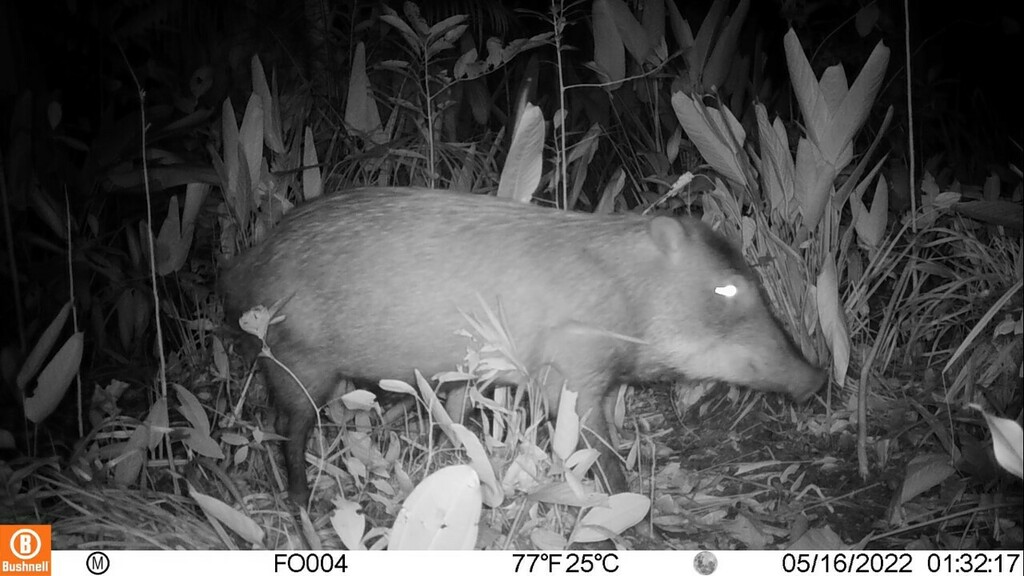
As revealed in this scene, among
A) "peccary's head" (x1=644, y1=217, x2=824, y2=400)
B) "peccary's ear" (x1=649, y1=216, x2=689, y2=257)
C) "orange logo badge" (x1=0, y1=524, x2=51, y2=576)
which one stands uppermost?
"peccary's ear" (x1=649, y1=216, x2=689, y2=257)

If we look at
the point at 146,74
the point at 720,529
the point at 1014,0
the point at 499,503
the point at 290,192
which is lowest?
the point at 720,529

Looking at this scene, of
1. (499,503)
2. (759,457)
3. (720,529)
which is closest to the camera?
(499,503)

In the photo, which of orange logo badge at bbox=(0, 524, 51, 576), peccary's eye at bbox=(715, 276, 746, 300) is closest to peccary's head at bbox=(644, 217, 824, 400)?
peccary's eye at bbox=(715, 276, 746, 300)

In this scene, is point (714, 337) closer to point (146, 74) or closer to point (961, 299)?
point (961, 299)

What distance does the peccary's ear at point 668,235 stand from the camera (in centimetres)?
174

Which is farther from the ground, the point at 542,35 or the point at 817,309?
the point at 542,35

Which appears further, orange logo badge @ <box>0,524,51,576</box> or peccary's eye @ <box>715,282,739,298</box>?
peccary's eye @ <box>715,282,739,298</box>

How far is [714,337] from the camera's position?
1814mm

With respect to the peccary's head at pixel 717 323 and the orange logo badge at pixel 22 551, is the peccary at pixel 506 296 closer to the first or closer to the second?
the peccary's head at pixel 717 323

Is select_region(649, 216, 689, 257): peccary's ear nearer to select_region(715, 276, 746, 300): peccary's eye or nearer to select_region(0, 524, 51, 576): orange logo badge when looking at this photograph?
select_region(715, 276, 746, 300): peccary's eye

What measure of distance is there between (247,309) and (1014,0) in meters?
1.65

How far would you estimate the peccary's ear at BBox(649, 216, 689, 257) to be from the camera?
174cm

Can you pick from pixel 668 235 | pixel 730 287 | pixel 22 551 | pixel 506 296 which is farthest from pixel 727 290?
pixel 22 551

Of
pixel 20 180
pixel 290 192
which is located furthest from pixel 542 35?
pixel 20 180
